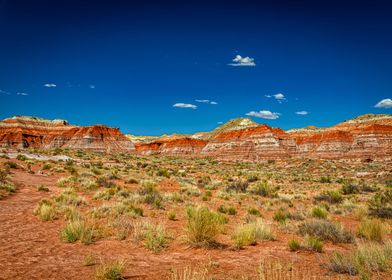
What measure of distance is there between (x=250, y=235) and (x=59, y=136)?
78.1 metres

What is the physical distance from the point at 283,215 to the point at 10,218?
31.1 ft

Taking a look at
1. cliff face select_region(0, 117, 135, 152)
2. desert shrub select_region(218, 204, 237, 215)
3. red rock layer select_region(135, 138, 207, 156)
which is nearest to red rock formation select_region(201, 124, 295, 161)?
red rock layer select_region(135, 138, 207, 156)

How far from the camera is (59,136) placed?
250 feet

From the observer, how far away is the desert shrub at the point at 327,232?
804cm

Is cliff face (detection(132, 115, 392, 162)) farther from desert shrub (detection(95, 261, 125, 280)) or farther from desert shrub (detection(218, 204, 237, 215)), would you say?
desert shrub (detection(95, 261, 125, 280))

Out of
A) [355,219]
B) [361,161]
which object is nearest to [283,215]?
[355,219]

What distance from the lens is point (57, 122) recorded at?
3406 inches

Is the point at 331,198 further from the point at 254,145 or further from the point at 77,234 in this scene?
the point at 254,145

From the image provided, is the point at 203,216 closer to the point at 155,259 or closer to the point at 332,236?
→ the point at 155,259

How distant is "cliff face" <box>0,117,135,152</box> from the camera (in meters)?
72.6

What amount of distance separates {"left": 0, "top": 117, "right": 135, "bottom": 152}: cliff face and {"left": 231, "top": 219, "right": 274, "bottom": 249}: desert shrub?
69947mm

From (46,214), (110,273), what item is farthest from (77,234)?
(110,273)

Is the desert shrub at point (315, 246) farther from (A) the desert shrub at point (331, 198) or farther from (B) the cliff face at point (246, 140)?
(B) the cliff face at point (246, 140)

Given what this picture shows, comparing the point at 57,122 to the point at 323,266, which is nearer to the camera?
the point at 323,266
